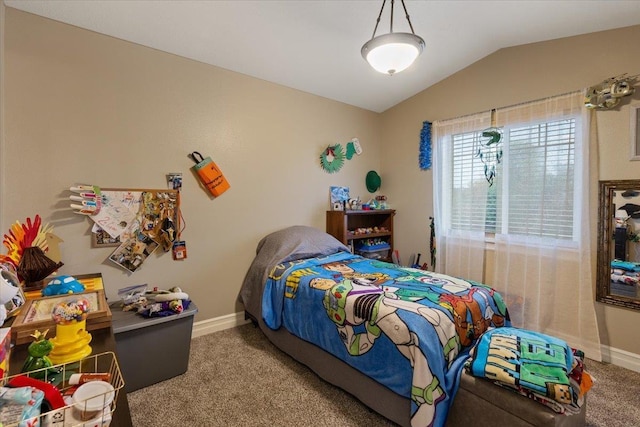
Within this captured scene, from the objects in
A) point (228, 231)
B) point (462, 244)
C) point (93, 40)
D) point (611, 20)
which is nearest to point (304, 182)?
point (228, 231)

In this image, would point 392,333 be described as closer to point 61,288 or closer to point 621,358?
point 61,288

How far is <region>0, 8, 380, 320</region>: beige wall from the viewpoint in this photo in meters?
1.95

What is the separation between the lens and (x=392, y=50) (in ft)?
5.77

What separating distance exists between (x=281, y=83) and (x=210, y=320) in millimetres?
2422

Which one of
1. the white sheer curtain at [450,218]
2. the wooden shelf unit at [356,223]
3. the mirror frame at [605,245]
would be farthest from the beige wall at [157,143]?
the mirror frame at [605,245]

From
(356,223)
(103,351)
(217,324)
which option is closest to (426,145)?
(356,223)

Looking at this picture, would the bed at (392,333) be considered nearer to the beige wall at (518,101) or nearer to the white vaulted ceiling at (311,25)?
the beige wall at (518,101)

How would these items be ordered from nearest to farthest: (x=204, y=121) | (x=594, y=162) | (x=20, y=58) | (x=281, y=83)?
(x=20, y=58) < (x=594, y=162) < (x=204, y=121) < (x=281, y=83)

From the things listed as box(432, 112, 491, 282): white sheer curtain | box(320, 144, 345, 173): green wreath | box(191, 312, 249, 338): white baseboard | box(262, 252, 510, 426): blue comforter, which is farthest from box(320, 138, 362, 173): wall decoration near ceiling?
box(191, 312, 249, 338): white baseboard

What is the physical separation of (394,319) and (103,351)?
126 centimetres

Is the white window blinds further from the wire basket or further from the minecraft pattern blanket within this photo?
the wire basket

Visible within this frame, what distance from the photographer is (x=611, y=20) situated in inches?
84.2

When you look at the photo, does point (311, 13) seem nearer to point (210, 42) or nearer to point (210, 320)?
point (210, 42)

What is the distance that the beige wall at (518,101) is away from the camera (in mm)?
2207
